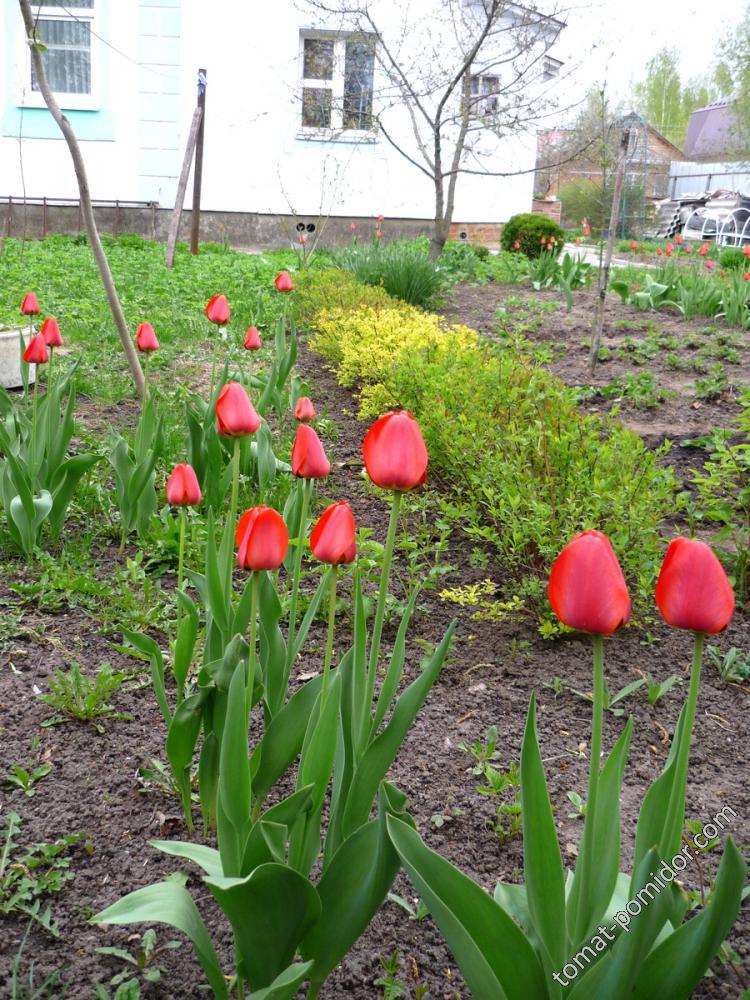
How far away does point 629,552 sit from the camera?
282 centimetres

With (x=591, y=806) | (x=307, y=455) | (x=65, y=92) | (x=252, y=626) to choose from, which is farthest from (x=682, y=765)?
(x=65, y=92)

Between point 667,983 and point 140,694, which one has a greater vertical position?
point 667,983

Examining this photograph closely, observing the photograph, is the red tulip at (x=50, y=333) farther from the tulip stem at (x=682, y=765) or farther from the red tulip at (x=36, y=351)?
the tulip stem at (x=682, y=765)

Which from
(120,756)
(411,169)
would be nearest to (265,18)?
(411,169)

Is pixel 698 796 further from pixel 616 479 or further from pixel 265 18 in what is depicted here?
pixel 265 18

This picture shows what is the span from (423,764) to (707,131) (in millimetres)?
50580

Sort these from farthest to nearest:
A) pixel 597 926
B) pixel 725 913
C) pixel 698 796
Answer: pixel 698 796, pixel 597 926, pixel 725 913

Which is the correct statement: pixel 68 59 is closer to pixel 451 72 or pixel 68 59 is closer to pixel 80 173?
pixel 451 72

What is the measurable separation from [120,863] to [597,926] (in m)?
0.99

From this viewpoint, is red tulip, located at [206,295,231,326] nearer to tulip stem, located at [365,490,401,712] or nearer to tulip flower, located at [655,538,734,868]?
tulip stem, located at [365,490,401,712]

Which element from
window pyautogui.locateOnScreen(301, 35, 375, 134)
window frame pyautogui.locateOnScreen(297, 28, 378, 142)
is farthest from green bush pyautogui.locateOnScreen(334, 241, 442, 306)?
window frame pyautogui.locateOnScreen(297, 28, 378, 142)

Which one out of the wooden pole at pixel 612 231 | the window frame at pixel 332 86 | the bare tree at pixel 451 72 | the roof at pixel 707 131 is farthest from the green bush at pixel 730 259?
the roof at pixel 707 131

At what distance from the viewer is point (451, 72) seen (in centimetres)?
1263

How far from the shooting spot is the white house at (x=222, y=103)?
44.9 feet
